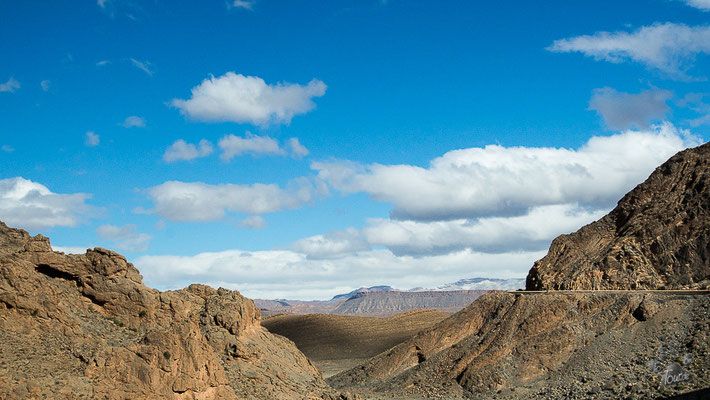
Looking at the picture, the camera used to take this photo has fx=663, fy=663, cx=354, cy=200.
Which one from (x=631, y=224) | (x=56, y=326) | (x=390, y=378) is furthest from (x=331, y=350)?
(x=56, y=326)

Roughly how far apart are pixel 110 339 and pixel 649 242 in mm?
35302

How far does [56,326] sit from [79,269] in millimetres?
3235

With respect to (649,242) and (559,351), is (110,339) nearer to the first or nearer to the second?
(559,351)

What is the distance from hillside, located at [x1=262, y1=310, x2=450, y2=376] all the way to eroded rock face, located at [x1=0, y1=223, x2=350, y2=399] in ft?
120

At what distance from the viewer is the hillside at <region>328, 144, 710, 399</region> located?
32.2m

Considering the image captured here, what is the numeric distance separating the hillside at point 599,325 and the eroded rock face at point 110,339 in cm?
1275

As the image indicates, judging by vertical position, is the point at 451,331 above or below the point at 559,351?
above

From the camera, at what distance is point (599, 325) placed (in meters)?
36.1

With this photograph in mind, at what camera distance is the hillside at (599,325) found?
3219 centimetres

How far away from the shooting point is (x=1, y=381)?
16.5 m

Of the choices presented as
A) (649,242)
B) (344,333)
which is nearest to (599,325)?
(649,242)

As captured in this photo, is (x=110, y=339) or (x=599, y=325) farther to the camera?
(x=599, y=325)

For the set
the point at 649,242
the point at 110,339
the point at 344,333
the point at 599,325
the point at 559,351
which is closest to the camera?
the point at 110,339

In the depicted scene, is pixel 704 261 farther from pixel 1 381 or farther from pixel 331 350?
pixel 331 350
